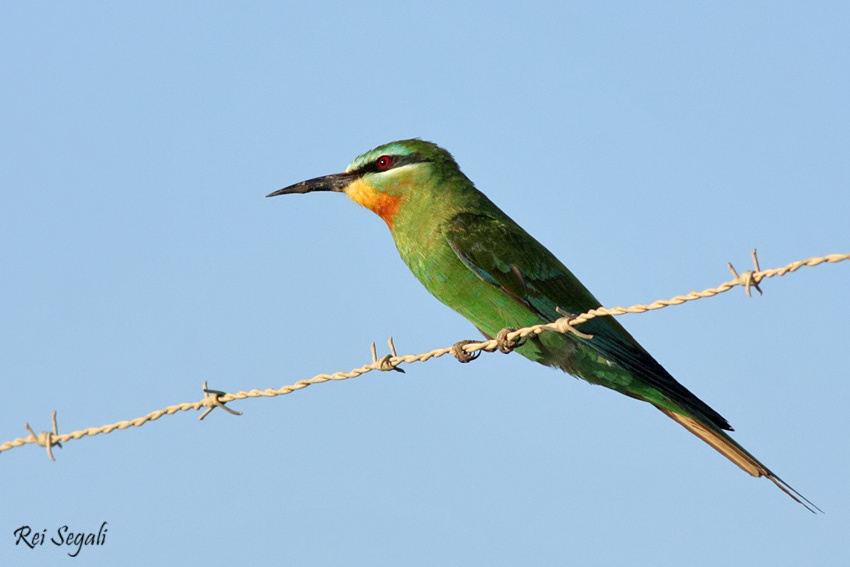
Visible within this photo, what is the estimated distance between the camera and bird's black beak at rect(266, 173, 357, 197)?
539cm

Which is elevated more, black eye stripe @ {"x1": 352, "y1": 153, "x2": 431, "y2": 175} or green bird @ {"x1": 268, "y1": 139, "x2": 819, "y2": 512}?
black eye stripe @ {"x1": 352, "y1": 153, "x2": 431, "y2": 175}

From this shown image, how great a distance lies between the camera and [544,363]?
4.66 meters

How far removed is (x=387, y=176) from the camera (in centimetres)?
519

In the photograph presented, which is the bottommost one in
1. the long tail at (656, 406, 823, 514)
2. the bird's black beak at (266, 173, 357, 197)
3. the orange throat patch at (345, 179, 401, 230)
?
the long tail at (656, 406, 823, 514)

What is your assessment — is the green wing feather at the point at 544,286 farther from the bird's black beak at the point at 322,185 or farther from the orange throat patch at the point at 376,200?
the bird's black beak at the point at 322,185

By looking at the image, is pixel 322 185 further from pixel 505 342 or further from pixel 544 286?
pixel 505 342

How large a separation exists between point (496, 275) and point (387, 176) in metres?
0.90

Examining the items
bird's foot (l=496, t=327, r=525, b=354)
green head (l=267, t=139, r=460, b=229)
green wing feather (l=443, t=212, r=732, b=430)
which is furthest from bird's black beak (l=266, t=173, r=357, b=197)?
bird's foot (l=496, t=327, r=525, b=354)

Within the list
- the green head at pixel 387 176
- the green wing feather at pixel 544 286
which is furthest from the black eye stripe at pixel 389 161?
the green wing feather at pixel 544 286

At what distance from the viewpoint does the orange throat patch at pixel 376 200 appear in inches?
202

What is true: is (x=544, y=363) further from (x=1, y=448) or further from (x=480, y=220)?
(x=1, y=448)

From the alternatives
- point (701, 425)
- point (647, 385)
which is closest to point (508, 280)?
point (647, 385)

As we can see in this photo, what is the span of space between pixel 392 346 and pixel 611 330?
136 cm

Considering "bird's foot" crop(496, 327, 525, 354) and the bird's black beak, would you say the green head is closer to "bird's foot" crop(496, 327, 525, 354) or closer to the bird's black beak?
the bird's black beak
